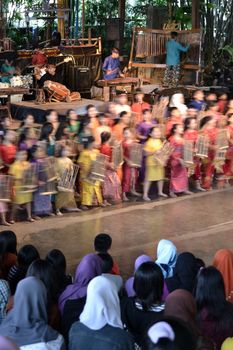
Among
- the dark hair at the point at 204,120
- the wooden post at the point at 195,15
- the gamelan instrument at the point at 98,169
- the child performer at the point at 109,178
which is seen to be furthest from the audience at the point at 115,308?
the wooden post at the point at 195,15

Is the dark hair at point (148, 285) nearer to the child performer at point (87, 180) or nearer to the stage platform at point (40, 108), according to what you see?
the child performer at point (87, 180)

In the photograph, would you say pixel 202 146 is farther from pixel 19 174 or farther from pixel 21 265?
pixel 21 265

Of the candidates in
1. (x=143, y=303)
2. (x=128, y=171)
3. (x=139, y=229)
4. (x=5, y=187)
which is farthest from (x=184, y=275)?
(x=128, y=171)

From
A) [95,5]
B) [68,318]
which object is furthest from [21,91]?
[95,5]

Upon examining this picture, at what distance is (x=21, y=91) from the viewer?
12266 mm

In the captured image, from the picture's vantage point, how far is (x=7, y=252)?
5.61m

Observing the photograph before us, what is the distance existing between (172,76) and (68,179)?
834cm

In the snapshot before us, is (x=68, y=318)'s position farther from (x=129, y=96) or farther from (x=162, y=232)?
(x=129, y=96)

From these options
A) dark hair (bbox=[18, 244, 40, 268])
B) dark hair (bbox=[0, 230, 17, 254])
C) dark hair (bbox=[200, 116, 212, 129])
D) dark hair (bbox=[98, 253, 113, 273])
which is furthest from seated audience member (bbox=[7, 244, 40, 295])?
dark hair (bbox=[200, 116, 212, 129])

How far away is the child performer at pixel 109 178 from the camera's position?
8367mm

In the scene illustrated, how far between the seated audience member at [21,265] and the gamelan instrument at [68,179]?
272 centimetres

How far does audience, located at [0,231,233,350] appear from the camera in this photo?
140 inches

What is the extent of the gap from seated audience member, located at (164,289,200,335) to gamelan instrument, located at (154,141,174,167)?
457 centimetres

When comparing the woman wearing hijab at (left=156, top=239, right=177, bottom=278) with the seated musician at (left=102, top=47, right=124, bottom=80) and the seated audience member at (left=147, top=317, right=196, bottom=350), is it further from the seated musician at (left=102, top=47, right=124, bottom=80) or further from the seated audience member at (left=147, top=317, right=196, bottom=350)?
the seated musician at (left=102, top=47, right=124, bottom=80)
